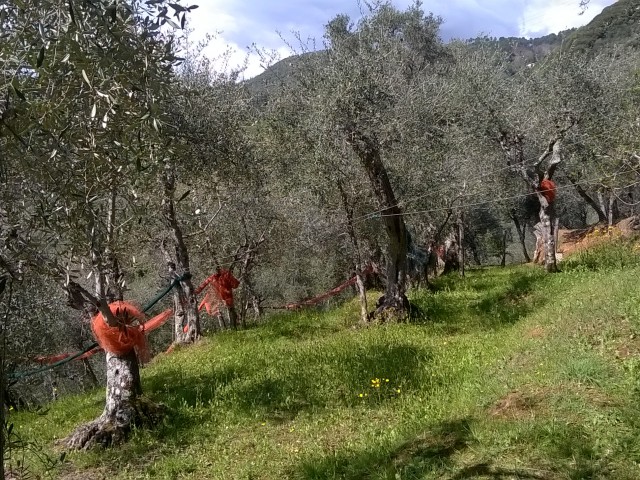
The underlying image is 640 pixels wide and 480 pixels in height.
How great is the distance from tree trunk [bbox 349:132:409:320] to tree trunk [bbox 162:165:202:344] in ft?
15.3

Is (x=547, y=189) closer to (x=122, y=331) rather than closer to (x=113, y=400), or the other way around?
(x=122, y=331)

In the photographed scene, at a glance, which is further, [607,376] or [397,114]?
[397,114]

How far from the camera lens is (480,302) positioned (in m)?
15.3

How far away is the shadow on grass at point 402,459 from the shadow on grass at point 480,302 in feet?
21.3

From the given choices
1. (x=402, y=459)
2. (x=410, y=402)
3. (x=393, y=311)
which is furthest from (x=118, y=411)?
(x=393, y=311)

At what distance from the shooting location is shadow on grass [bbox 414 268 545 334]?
1318 cm

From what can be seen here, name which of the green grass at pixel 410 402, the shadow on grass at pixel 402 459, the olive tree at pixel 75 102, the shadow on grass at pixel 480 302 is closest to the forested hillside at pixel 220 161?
the olive tree at pixel 75 102

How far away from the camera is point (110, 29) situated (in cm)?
291

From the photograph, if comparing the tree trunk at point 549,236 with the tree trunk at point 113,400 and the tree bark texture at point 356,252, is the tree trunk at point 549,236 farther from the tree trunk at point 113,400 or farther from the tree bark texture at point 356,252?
the tree trunk at point 113,400

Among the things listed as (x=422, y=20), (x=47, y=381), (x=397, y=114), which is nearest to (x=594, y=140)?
(x=397, y=114)

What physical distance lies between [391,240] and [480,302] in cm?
309

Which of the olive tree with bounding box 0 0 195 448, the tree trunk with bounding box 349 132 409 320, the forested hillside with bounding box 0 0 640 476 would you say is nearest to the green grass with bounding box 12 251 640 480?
the tree trunk with bounding box 349 132 409 320

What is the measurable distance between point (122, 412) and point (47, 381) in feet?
77.0

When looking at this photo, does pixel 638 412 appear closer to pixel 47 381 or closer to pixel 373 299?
pixel 373 299
